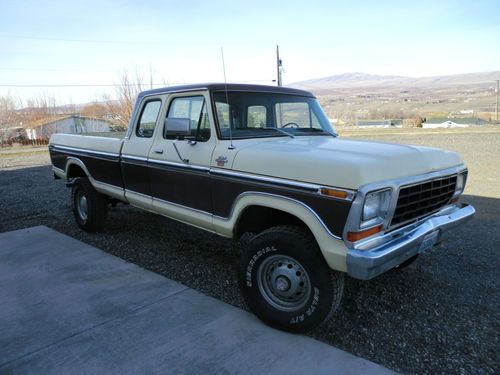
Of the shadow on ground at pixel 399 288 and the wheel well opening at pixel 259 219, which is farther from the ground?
the wheel well opening at pixel 259 219

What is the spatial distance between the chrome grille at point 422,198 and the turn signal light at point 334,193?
0.47 metres

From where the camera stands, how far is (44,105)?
6525cm

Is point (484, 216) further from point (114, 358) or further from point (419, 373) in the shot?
point (114, 358)

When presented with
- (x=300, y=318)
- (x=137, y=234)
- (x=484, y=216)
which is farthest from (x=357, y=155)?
(x=484, y=216)

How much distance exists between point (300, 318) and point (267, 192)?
1003 mm

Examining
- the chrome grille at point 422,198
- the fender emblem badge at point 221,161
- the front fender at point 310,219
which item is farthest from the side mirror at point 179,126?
the chrome grille at point 422,198

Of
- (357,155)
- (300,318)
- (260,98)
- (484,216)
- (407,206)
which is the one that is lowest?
(484,216)

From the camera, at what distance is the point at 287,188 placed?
292 cm

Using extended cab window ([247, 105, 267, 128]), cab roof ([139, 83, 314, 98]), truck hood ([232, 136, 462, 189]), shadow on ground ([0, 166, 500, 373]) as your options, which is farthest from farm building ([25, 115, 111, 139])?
truck hood ([232, 136, 462, 189])

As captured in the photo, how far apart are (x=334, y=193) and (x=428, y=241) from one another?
977 millimetres

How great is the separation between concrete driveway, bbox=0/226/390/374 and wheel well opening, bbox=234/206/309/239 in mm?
732

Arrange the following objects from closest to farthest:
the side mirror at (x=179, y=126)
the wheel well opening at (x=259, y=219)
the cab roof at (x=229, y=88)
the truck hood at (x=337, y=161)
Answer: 1. the truck hood at (x=337, y=161)
2. the wheel well opening at (x=259, y=219)
3. the side mirror at (x=179, y=126)
4. the cab roof at (x=229, y=88)

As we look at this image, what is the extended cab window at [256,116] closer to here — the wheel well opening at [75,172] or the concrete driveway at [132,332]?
the concrete driveway at [132,332]

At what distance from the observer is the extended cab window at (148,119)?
4.46 m
